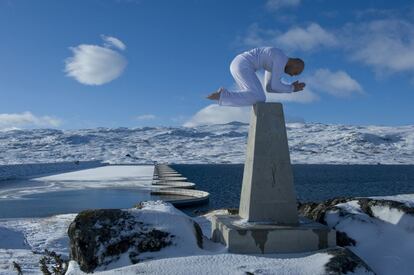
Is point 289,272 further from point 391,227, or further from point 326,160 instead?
point 326,160

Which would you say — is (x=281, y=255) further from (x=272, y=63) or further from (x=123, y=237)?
(x=272, y=63)

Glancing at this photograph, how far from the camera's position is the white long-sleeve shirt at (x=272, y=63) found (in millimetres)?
9070

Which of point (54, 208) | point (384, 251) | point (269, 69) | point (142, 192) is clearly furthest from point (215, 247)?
point (142, 192)

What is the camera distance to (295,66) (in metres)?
9.33

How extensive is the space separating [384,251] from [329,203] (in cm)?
284

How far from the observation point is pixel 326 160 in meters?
170

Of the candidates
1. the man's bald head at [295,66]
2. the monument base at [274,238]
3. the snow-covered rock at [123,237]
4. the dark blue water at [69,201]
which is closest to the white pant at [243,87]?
the man's bald head at [295,66]

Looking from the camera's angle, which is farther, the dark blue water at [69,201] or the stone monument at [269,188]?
the dark blue water at [69,201]

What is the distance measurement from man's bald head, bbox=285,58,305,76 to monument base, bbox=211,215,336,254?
3287mm

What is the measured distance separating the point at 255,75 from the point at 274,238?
11.3 ft

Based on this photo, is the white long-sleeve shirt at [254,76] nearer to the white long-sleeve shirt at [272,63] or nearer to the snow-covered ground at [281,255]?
the white long-sleeve shirt at [272,63]

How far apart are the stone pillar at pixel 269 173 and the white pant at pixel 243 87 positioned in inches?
10.6

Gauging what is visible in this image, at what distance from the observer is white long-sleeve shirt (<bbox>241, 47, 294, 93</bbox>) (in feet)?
29.8

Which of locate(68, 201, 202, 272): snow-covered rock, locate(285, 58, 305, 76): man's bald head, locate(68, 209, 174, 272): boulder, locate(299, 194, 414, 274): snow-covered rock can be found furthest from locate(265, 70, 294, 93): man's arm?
locate(68, 209, 174, 272): boulder
